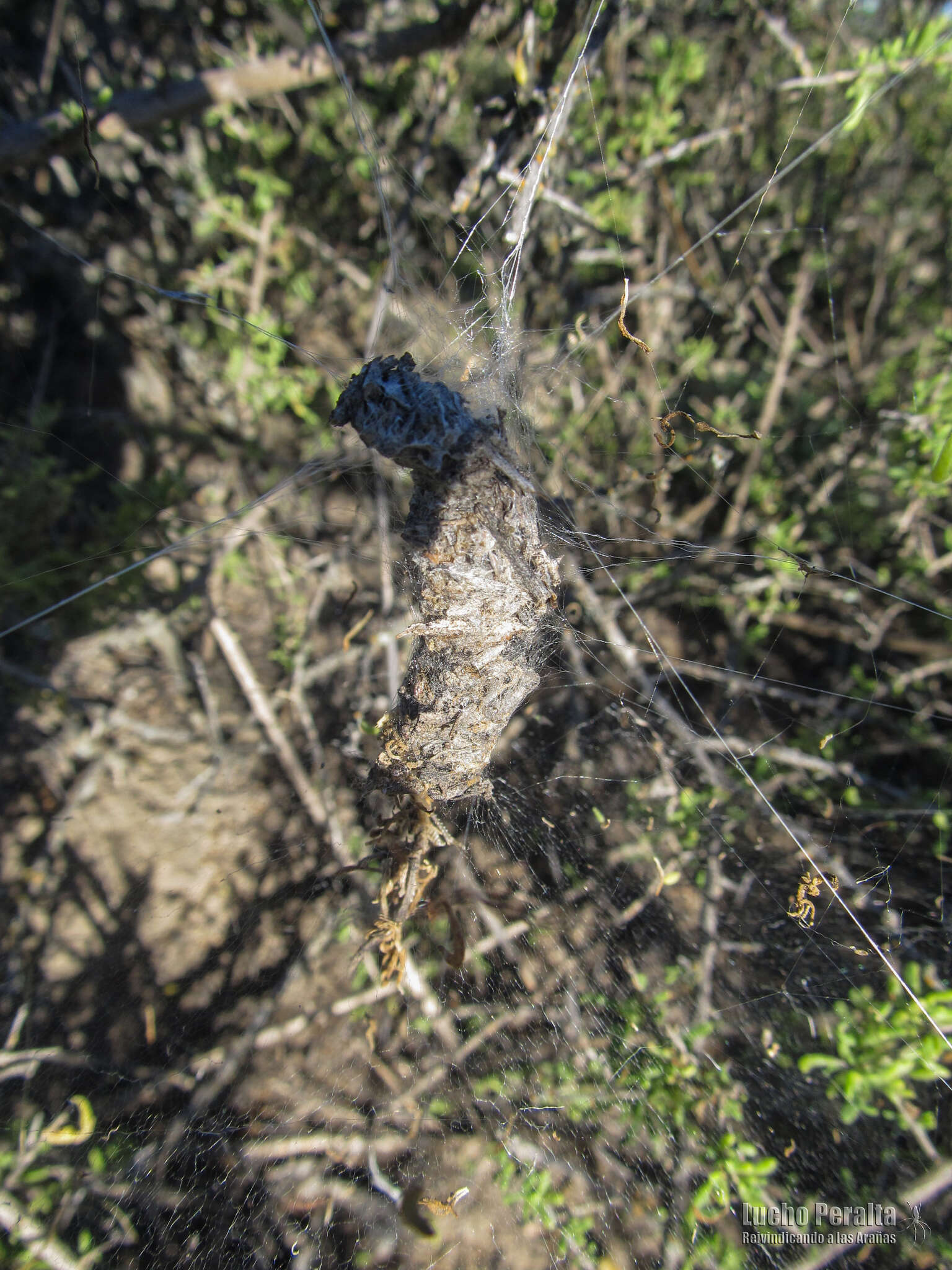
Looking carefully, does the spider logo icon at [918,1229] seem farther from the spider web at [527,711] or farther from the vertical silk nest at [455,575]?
the vertical silk nest at [455,575]

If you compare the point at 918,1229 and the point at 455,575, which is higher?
the point at 455,575

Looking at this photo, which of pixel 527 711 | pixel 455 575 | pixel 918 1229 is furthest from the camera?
pixel 527 711

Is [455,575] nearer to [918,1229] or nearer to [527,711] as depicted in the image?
[527,711]

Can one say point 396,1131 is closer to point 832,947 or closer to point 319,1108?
point 319,1108

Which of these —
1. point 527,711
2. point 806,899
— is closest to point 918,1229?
point 806,899

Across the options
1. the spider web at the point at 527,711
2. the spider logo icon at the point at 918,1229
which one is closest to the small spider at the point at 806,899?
the spider web at the point at 527,711

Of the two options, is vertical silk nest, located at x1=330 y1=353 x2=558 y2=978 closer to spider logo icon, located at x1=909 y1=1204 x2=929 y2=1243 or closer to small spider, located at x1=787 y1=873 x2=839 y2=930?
small spider, located at x1=787 y1=873 x2=839 y2=930

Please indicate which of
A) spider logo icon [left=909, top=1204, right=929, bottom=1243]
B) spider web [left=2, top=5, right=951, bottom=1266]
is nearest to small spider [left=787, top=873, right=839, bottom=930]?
spider web [left=2, top=5, right=951, bottom=1266]

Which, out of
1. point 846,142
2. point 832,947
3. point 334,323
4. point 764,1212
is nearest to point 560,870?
point 832,947
